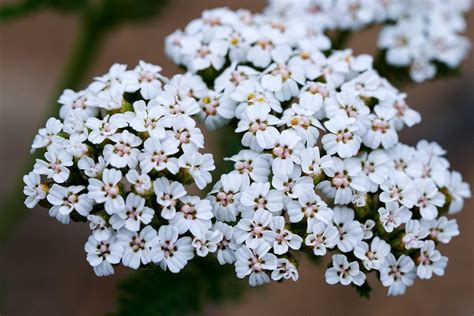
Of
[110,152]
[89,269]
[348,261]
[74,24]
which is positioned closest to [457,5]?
[348,261]

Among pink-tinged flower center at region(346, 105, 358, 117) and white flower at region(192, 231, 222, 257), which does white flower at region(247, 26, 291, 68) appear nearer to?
pink-tinged flower center at region(346, 105, 358, 117)

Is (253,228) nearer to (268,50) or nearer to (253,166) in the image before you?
(253,166)

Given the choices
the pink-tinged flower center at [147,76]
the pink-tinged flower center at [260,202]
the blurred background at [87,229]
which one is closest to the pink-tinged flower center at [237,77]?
the pink-tinged flower center at [147,76]

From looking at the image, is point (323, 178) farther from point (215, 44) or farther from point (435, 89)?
point (435, 89)

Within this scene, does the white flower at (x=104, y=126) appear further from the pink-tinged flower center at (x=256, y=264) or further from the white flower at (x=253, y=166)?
the pink-tinged flower center at (x=256, y=264)

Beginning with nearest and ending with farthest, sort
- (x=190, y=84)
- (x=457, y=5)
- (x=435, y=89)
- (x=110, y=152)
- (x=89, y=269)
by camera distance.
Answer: (x=110, y=152) → (x=190, y=84) → (x=457, y=5) → (x=89, y=269) → (x=435, y=89)
